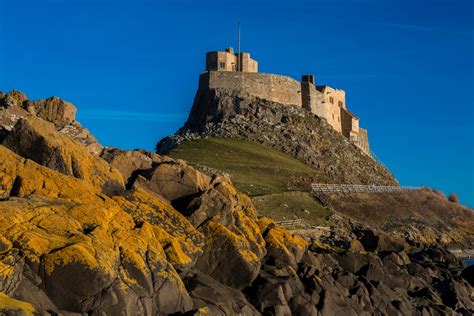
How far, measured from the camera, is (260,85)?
117250 millimetres

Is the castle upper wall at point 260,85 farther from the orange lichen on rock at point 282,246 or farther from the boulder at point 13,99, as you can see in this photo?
the orange lichen on rock at point 282,246

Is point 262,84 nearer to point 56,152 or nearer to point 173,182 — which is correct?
point 173,182

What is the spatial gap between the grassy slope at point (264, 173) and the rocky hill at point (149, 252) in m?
29.7

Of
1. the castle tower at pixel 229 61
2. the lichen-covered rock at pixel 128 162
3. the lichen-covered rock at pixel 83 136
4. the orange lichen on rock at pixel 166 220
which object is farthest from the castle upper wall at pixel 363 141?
the orange lichen on rock at pixel 166 220

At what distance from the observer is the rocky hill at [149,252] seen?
2289 centimetres

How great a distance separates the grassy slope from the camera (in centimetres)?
7338

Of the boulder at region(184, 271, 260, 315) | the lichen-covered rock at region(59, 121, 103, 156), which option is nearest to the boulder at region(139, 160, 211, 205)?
the lichen-covered rock at region(59, 121, 103, 156)

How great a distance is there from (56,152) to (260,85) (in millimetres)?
88630

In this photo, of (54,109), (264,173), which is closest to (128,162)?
(54,109)

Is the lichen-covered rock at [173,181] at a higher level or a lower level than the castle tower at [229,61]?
lower

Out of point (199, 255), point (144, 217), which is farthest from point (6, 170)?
point (199, 255)

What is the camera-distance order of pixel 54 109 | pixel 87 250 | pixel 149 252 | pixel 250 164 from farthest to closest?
pixel 250 164 < pixel 54 109 < pixel 149 252 < pixel 87 250

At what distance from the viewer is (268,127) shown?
111m

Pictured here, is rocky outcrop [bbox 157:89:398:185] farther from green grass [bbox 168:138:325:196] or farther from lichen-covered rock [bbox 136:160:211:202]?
lichen-covered rock [bbox 136:160:211:202]
